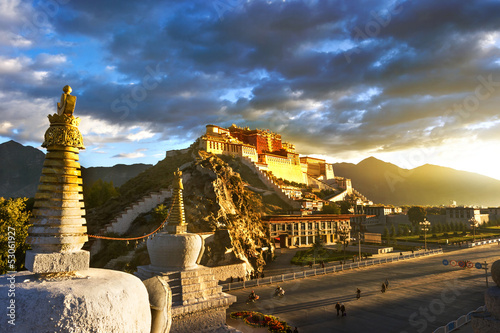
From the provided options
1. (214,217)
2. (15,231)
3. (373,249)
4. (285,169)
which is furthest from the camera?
(285,169)

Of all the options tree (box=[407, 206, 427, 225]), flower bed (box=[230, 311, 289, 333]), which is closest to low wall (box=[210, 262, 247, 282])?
flower bed (box=[230, 311, 289, 333])

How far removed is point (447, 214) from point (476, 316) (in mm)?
109340

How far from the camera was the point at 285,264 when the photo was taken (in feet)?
157

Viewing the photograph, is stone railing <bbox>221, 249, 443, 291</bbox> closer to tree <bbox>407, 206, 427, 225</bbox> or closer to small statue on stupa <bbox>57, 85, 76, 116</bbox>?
small statue on stupa <bbox>57, 85, 76, 116</bbox>

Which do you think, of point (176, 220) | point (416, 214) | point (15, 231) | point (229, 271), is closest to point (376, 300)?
point (229, 271)

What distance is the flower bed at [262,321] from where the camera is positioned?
19.9 meters

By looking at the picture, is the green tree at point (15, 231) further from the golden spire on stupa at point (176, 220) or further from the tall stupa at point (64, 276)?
the tall stupa at point (64, 276)

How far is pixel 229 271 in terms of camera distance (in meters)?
36.5

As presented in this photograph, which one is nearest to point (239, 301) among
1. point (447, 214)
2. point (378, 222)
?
point (378, 222)

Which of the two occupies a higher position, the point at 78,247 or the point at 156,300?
the point at 78,247

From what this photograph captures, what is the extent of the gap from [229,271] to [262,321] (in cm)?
1576

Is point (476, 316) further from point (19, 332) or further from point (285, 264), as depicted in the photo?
point (285, 264)

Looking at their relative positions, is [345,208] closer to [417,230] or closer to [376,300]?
[417,230]

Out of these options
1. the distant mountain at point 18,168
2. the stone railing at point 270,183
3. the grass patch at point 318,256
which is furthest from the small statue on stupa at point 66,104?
the distant mountain at point 18,168
